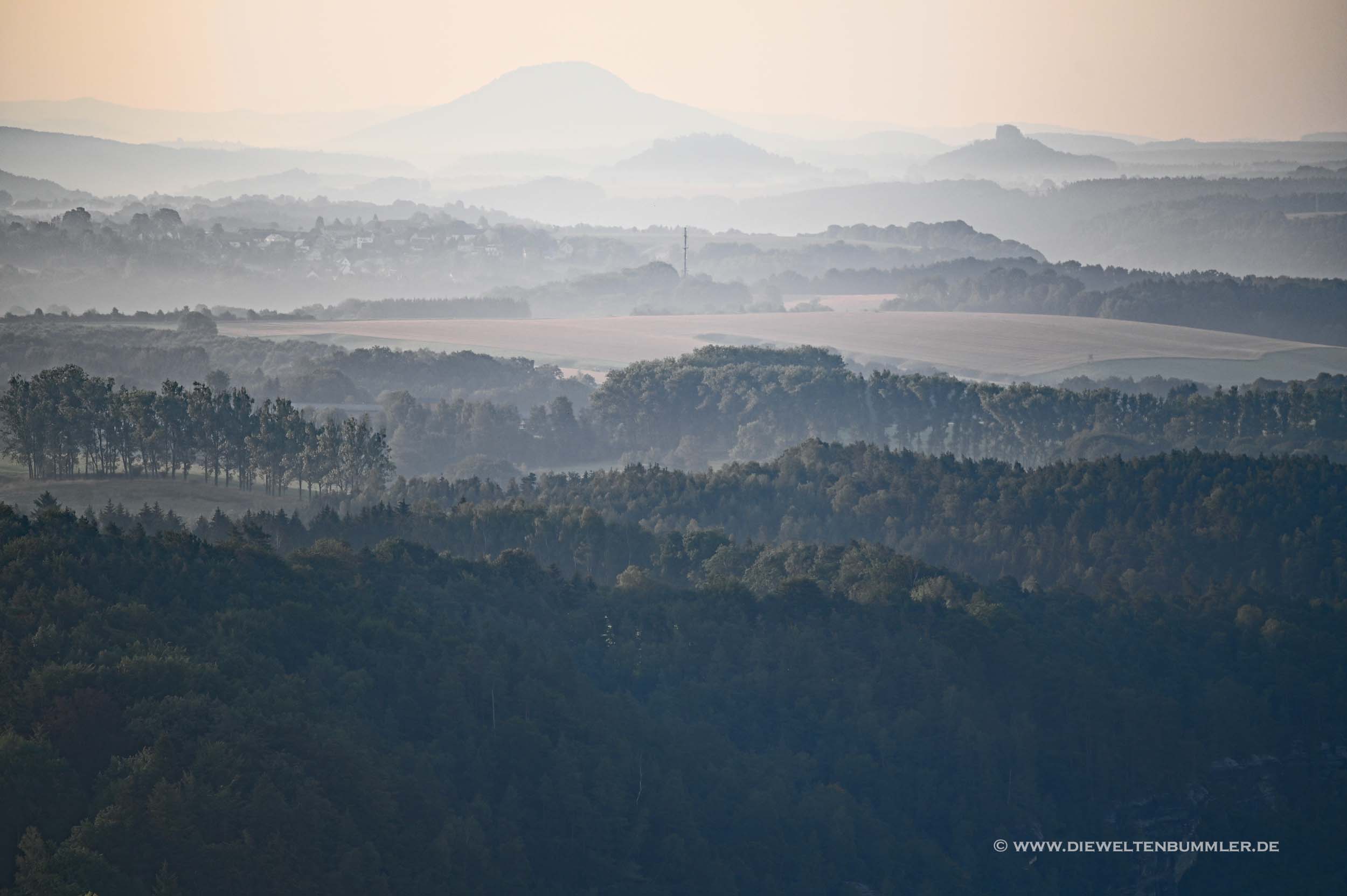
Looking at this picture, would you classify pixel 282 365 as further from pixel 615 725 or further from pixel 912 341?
pixel 615 725

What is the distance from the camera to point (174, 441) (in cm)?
8788

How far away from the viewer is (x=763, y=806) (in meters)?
46.7

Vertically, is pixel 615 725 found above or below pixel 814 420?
below

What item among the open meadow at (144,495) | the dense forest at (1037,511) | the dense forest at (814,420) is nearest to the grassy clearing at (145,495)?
the open meadow at (144,495)

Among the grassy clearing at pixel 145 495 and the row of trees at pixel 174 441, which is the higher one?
the row of trees at pixel 174 441

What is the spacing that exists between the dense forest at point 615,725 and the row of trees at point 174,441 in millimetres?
18270

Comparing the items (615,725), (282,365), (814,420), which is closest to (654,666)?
(615,725)

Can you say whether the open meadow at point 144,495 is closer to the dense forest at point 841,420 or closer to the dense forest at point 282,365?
the dense forest at point 841,420

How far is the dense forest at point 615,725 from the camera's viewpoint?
35.8m

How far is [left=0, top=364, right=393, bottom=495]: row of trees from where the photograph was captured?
283 ft

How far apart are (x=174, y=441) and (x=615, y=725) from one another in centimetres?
4820

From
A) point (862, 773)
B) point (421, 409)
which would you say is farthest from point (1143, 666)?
point (421, 409)

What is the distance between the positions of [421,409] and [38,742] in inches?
3361

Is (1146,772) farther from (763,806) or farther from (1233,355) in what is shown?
(1233,355)
